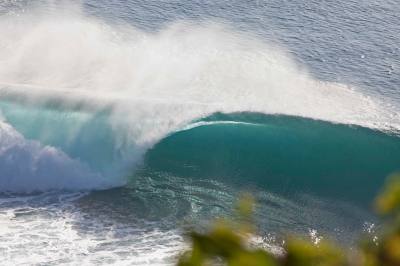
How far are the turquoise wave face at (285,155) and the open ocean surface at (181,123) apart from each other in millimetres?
42

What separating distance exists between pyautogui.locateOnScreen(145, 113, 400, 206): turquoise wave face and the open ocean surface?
4cm

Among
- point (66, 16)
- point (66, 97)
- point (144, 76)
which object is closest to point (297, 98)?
point (144, 76)

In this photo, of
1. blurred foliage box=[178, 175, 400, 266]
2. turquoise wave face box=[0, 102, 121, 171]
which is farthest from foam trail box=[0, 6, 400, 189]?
blurred foliage box=[178, 175, 400, 266]

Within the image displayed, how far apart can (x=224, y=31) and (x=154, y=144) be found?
6.88 m

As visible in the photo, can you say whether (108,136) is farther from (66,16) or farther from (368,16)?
(368,16)

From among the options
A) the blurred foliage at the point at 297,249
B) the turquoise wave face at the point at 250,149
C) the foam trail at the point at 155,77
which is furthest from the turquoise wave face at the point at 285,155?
the blurred foliage at the point at 297,249

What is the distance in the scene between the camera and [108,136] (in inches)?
676

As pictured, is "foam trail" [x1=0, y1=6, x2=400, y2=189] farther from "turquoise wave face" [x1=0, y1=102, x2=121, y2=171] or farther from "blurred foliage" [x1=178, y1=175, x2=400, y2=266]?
"blurred foliage" [x1=178, y1=175, x2=400, y2=266]

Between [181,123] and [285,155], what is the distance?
2.83m

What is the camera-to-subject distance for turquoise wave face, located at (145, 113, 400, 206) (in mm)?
16016

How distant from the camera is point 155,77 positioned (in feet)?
64.5

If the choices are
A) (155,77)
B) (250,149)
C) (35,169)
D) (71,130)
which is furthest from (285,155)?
(35,169)

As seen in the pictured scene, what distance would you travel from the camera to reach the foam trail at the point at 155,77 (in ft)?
58.2

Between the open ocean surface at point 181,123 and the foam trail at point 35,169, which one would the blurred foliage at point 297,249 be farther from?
the foam trail at point 35,169
